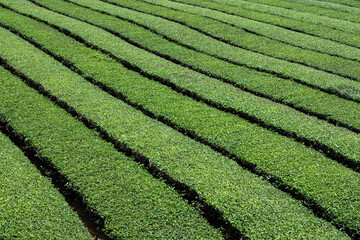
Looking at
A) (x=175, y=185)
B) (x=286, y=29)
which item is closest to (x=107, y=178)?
(x=175, y=185)

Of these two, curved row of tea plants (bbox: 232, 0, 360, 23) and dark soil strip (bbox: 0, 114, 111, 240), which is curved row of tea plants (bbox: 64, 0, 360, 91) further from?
dark soil strip (bbox: 0, 114, 111, 240)

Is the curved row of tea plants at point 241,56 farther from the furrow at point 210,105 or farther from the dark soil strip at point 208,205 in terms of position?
the dark soil strip at point 208,205

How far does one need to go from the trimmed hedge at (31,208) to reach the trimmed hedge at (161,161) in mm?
774

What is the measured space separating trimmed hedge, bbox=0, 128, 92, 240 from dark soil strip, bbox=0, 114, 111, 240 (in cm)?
45

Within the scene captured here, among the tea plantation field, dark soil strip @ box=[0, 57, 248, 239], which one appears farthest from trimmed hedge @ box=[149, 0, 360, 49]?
dark soil strip @ box=[0, 57, 248, 239]

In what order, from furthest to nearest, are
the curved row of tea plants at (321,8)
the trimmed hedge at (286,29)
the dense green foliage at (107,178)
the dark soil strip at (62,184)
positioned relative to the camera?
1. the curved row of tea plants at (321,8)
2. the trimmed hedge at (286,29)
3. the dark soil strip at (62,184)
4. the dense green foliage at (107,178)

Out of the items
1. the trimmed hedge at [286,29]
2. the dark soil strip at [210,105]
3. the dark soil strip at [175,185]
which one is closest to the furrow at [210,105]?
the dark soil strip at [210,105]

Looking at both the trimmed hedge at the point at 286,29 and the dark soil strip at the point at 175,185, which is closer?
the dark soil strip at the point at 175,185

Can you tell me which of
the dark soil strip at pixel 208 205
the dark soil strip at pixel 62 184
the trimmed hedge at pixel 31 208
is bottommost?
the dark soil strip at pixel 62 184

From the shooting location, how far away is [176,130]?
15297 mm

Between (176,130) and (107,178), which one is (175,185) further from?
(176,130)

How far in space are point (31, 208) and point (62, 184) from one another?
170 cm

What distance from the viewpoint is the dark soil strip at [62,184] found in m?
11.1

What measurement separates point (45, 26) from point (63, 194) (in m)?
16.6
